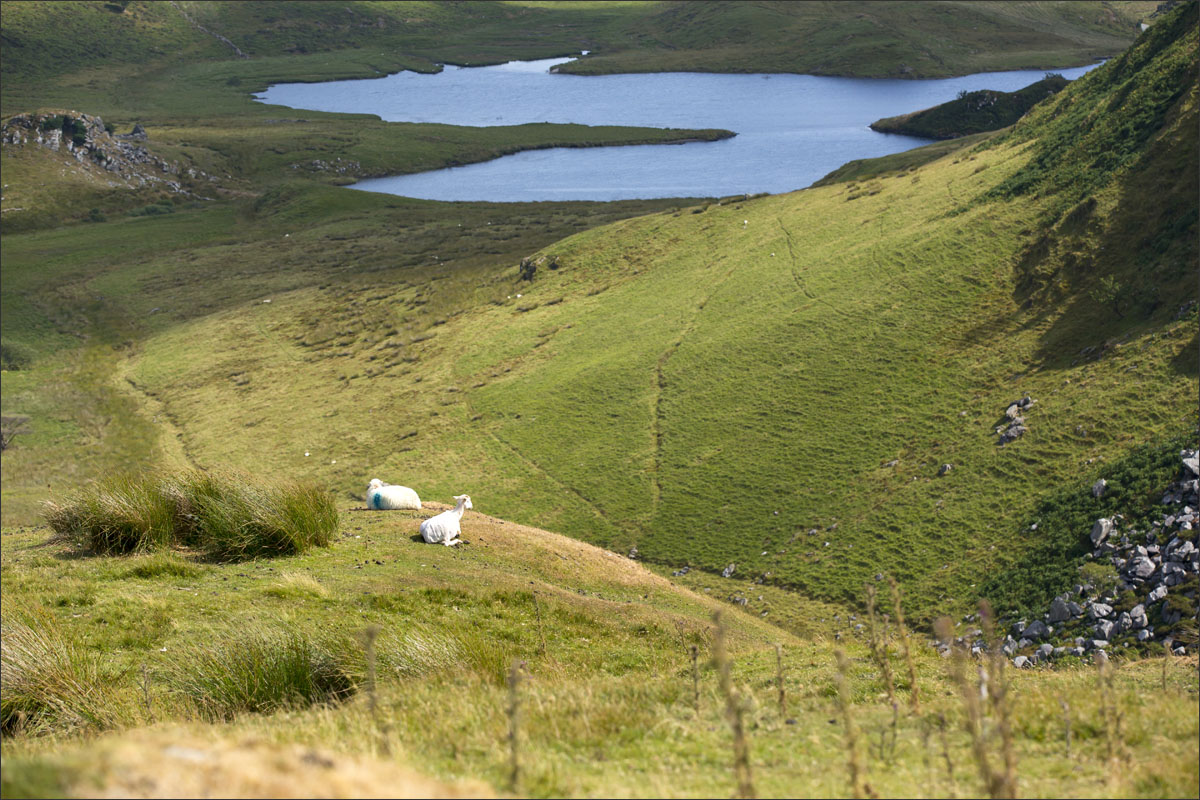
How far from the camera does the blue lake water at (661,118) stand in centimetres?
9862

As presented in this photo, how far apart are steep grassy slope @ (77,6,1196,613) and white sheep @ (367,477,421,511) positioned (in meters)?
6.85

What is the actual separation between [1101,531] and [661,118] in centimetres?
13911

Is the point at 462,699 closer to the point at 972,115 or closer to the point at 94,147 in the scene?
the point at 972,115

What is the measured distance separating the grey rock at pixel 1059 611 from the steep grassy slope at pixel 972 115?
76418 millimetres

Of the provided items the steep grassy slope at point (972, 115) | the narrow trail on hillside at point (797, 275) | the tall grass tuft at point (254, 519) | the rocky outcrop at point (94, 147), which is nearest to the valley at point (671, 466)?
the narrow trail on hillside at point (797, 275)

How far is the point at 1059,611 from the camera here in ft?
52.9

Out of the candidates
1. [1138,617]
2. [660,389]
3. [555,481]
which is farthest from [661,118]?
[1138,617]

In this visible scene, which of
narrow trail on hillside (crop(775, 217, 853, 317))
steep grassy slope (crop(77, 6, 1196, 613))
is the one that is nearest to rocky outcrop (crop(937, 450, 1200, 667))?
steep grassy slope (crop(77, 6, 1196, 613))

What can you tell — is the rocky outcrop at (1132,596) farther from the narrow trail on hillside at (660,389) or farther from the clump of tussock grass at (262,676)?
the narrow trail on hillside at (660,389)

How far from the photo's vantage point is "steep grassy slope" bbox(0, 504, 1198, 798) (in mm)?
5645

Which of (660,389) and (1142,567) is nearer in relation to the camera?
(1142,567)

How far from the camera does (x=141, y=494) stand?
1546 centimetres

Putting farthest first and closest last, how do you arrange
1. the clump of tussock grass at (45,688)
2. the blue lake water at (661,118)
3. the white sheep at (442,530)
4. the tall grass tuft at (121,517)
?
the blue lake water at (661,118), the white sheep at (442,530), the tall grass tuft at (121,517), the clump of tussock grass at (45,688)

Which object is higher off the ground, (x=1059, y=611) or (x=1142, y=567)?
(x=1142, y=567)
